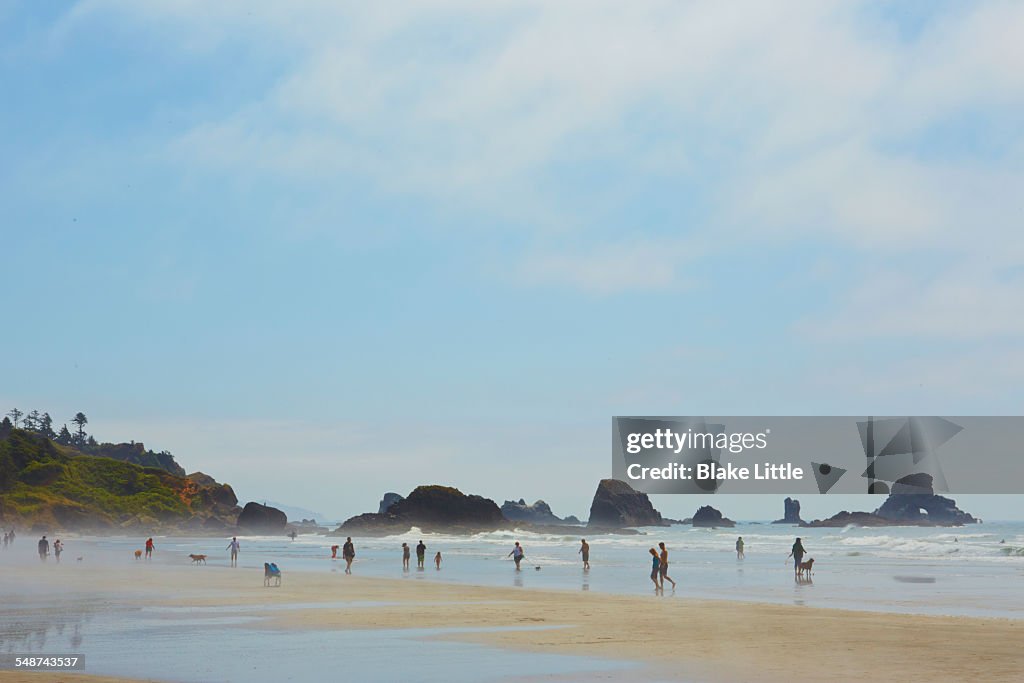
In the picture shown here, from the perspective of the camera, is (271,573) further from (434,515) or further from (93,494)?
(93,494)

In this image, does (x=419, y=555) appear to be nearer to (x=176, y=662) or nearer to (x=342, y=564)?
(x=342, y=564)

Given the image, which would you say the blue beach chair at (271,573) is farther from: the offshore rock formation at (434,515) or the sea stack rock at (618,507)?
the sea stack rock at (618,507)

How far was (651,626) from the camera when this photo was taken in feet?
78.2

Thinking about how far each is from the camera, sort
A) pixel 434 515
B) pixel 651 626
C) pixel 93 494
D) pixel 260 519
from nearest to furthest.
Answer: pixel 651 626
pixel 434 515
pixel 260 519
pixel 93 494

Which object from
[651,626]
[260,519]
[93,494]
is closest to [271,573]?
[651,626]

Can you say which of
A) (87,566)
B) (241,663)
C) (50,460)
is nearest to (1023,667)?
(241,663)

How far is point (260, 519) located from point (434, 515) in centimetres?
3374

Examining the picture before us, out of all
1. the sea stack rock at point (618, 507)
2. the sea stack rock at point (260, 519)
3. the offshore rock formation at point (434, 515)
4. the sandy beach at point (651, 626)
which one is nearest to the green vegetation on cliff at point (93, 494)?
the sea stack rock at point (260, 519)

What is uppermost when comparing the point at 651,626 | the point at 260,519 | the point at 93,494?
the point at 93,494

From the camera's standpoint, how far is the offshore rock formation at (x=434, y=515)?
14120cm

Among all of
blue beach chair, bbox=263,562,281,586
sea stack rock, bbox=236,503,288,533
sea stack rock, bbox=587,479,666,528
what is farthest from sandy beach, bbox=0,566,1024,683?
sea stack rock, bbox=587,479,666,528

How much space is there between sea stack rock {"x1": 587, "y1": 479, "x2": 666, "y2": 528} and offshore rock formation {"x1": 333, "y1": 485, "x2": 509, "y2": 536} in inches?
1258

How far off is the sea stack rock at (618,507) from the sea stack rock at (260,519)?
5534 centimetres

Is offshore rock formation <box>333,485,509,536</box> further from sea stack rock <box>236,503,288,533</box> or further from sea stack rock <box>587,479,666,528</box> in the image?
sea stack rock <box>587,479,666,528</box>
